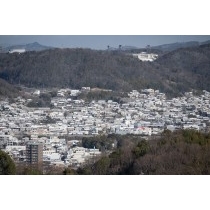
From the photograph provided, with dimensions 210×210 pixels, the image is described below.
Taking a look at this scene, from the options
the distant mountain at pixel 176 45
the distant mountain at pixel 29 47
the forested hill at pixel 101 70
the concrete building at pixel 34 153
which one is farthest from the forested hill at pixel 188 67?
the concrete building at pixel 34 153

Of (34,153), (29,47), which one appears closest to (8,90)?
(29,47)

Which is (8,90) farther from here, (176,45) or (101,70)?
(176,45)

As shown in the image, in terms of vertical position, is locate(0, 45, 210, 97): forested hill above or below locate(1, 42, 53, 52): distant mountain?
below

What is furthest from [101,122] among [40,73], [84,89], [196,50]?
[196,50]

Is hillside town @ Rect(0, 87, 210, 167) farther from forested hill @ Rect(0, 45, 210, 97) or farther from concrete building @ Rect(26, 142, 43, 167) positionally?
forested hill @ Rect(0, 45, 210, 97)

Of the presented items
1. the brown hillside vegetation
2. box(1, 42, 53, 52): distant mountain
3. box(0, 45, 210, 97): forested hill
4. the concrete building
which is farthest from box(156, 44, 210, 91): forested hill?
the concrete building

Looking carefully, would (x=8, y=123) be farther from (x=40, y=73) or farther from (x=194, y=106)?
(x=194, y=106)
